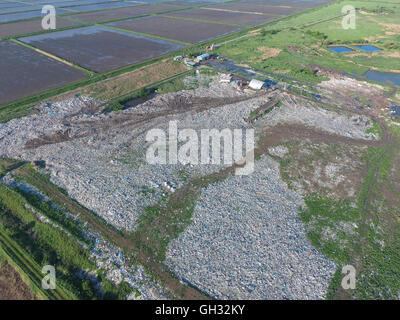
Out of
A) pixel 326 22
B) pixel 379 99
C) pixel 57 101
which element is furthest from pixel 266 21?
pixel 57 101

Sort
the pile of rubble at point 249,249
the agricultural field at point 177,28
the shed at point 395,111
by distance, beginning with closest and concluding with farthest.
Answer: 1. the pile of rubble at point 249,249
2. the shed at point 395,111
3. the agricultural field at point 177,28

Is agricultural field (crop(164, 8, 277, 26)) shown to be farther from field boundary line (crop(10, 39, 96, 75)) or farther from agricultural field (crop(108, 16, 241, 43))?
field boundary line (crop(10, 39, 96, 75))

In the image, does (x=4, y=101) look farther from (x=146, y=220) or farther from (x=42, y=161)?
(x=146, y=220)

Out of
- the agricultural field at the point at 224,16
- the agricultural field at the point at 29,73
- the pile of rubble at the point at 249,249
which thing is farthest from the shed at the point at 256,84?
the agricultural field at the point at 224,16
